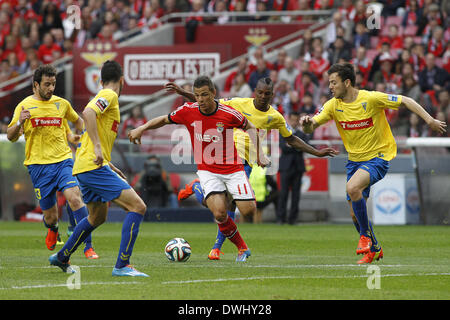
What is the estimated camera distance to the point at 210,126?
1002 centimetres

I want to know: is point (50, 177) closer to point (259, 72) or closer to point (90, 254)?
point (90, 254)

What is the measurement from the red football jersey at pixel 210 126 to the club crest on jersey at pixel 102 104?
1396 millimetres

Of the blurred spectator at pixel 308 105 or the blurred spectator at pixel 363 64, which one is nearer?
the blurred spectator at pixel 308 105

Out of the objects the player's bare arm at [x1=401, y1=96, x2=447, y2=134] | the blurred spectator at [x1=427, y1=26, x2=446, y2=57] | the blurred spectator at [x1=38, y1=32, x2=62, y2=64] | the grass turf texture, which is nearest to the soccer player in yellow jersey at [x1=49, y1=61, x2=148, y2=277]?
the grass turf texture

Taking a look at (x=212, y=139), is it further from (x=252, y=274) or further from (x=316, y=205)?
(x=316, y=205)

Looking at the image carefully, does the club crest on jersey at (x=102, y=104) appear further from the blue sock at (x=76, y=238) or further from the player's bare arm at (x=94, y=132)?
the blue sock at (x=76, y=238)

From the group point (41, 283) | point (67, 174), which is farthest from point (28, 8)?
point (41, 283)

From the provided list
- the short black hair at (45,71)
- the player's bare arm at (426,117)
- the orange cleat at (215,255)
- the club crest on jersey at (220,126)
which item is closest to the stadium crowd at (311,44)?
the player's bare arm at (426,117)

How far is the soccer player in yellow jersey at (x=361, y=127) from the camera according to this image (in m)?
10.4

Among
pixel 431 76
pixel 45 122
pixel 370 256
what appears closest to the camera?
pixel 370 256

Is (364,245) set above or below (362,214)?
below

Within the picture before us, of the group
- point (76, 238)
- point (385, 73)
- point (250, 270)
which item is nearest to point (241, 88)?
point (385, 73)

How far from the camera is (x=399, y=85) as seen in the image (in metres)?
20.0

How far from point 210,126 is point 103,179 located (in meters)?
1.82
